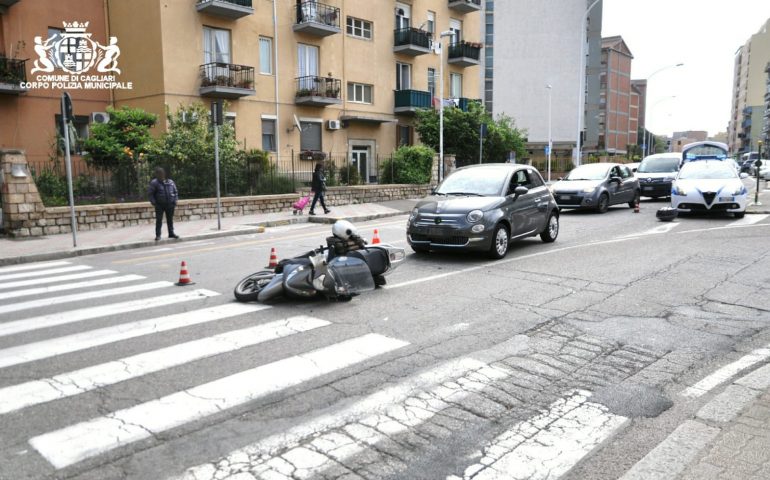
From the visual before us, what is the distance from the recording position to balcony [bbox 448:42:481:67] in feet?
128

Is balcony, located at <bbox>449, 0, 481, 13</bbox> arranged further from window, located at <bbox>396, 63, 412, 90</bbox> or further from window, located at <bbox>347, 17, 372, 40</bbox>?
window, located at <bbox>347, 17, 372, 40</bbox>

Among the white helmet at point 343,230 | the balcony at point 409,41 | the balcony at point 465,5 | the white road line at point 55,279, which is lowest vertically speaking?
the white road line at point 55,279

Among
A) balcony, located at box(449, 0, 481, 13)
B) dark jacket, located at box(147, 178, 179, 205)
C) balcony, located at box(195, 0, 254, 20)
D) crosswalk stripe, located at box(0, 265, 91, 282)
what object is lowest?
crosswalk stripe, located at box(0, 265, 91, 282)

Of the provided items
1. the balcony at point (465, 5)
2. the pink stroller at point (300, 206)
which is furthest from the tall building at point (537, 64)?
the pink stroller at point (300, 206)

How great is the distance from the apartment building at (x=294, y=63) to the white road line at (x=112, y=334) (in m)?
18.9

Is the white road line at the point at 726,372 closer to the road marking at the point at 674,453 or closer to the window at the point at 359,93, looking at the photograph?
the road marking at the point at 674,453

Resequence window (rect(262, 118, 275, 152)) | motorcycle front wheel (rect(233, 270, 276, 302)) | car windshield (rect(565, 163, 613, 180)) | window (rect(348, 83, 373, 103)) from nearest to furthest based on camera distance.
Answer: motorcycle front wheel (rect(233, 270, 276, 302)) → car windshield (rect(565, 163, 613, 180)) → window (rect(262, 118, 275, 152)) → window (rect(348, 83, 373, 103))

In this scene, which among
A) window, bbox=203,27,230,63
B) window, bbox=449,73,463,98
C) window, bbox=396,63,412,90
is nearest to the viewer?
window, bbox=203,27,230,63

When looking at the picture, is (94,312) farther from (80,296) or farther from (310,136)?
(310,136)

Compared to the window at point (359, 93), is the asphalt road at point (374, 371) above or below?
below

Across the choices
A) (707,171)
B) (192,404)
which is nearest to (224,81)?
(707,171)

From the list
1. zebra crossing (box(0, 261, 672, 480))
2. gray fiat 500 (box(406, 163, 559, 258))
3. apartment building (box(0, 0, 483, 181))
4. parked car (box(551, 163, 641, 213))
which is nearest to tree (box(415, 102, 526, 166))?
apartment building (box(0, 0, 483, 181))

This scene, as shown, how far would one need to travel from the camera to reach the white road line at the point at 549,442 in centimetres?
350

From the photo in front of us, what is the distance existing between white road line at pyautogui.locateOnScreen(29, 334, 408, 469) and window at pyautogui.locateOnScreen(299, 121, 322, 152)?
25655 millimetres
